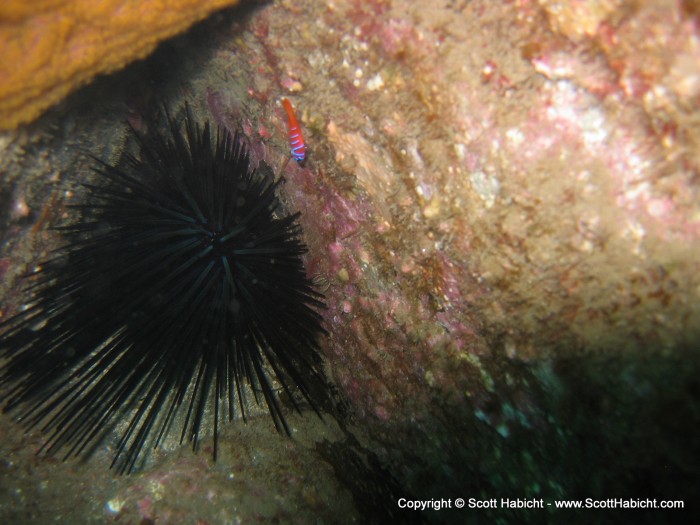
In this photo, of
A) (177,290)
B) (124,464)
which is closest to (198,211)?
(177,290)

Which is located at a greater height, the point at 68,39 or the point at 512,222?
the point at 68,39

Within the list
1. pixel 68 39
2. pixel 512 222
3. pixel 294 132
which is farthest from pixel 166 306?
pixel 512 222

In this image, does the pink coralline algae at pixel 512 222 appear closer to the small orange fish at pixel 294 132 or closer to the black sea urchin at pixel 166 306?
the small orange fish at pixel 294 132

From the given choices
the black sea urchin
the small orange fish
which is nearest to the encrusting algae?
the small orange fish

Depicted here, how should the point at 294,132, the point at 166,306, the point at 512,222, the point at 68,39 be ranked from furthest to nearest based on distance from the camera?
the point at 166,306 < the point at 294,132 < the point at 68,39 < the point at 512,222

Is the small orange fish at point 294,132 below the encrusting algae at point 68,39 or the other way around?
below

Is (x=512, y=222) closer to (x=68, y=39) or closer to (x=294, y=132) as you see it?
(x=294, y=132)

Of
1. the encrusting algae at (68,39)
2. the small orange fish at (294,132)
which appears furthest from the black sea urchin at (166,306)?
→ the encrusting algae at (68,39)

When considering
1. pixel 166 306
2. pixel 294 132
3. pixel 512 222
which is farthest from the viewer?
pixel 166 306

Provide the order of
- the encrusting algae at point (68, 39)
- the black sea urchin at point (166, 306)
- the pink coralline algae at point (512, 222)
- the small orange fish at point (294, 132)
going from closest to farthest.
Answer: the pink coralline algae at point (512, 222) < the encrusting algae at point (68, 39) < the small orange fish at point (294, 132) < the black sea urchin at point (166, 306)
